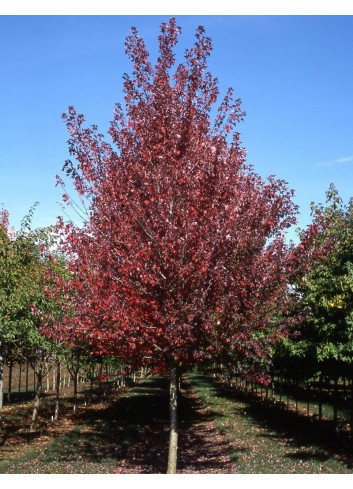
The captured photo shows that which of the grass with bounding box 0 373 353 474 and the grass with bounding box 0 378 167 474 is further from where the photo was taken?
the grass with bounding box 0 373 353 474

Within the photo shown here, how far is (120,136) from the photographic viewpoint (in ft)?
38.2

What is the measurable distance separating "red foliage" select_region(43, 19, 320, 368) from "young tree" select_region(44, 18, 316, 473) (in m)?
0.03

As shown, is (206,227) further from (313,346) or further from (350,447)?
(350,447)

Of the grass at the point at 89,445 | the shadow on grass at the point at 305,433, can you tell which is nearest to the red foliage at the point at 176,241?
the grass at the point at 89,445

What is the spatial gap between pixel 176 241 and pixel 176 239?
2.1 inches

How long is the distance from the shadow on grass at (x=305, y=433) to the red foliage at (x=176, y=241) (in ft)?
29.2

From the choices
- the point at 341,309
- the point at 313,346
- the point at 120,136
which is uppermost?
the point at 120,136

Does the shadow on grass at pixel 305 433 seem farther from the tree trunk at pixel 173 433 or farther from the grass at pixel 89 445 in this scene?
the grass at pixel 89 445

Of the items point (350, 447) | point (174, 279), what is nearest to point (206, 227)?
point (174, 279)

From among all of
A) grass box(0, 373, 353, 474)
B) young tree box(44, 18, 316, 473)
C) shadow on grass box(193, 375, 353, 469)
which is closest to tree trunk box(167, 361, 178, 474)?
young tree box(44, 18, 316, 473)

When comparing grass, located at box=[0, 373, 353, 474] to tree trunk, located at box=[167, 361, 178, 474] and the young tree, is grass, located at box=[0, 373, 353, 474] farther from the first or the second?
the young tree

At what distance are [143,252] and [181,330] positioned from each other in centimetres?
190

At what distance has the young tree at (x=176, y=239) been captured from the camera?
32.5 feet

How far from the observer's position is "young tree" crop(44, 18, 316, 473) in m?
9.90
